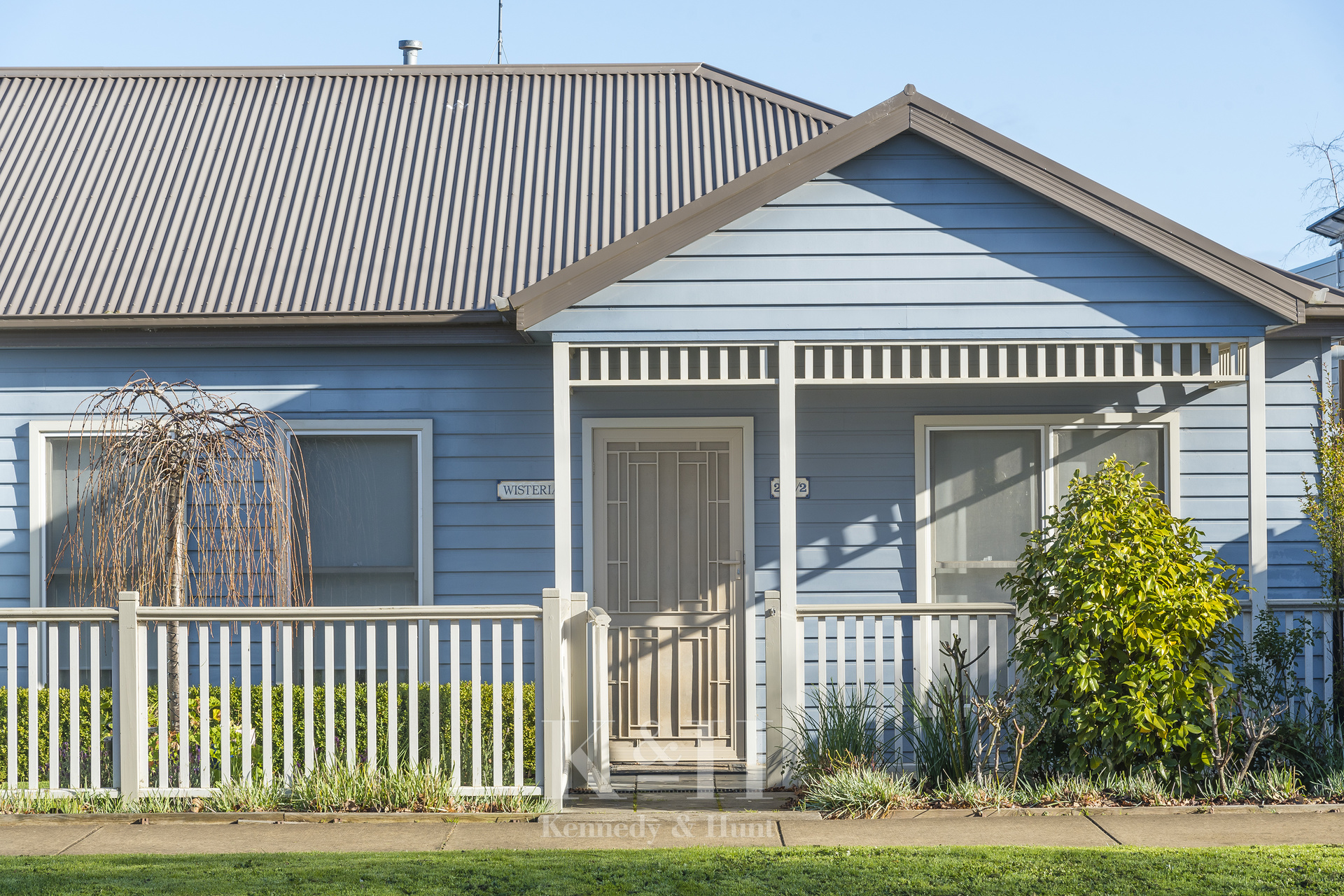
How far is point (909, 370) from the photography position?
22.4 feet

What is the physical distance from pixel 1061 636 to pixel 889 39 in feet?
30.5

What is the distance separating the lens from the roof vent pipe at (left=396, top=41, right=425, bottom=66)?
11383 mm

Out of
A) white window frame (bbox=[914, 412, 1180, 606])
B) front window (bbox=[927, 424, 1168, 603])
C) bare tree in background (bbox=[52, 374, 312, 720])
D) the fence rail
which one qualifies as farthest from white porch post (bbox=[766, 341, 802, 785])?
bare tree in background (bbox=[52, 374, 312, 720])

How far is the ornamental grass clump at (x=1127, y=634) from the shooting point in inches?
228

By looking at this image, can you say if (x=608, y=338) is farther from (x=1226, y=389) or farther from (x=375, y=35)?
(x=375, y=35)

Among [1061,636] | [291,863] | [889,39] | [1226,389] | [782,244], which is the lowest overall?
[291,863]

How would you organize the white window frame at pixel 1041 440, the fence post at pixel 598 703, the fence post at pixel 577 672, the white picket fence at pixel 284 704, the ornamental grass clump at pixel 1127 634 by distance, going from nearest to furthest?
1. the ornamental grass clump at pixel 1127 634
2. the white picket fence at pixel 284 704
3. the fence post at pixel 577 672
4. the fence post at pixel 598 703
5. the white window frame at pixel 1041 440

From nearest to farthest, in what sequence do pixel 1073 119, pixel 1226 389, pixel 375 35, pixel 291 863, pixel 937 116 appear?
1. pixel 291 863
2. pixel 937 116
3. pixel 1226 389
4. pixel 375 35
5. pixel 1073 119

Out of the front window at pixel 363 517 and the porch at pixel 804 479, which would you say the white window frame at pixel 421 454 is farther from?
the porch at pixel 804 479

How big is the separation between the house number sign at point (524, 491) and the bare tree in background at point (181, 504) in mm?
1265

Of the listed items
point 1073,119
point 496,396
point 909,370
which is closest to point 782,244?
point 909,370

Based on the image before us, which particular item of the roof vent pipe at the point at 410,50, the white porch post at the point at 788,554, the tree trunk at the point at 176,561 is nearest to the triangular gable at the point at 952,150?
the white porch post at the point at 788,554

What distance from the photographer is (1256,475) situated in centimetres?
645

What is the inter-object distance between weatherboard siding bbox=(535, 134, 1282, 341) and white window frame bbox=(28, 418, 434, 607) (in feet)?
5.15
